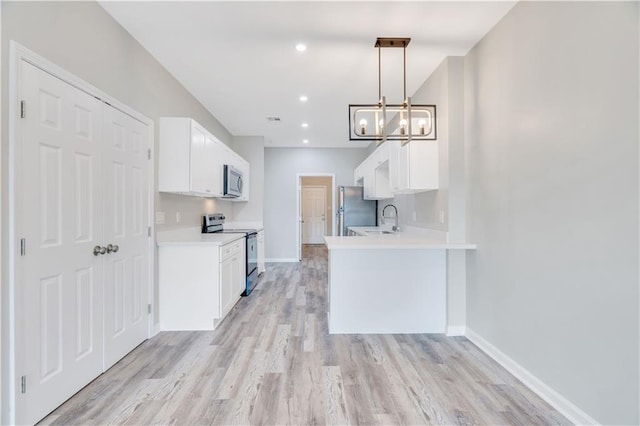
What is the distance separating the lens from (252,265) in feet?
15.1

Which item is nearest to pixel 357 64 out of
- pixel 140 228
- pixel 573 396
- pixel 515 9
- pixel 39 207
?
pixel 515 9

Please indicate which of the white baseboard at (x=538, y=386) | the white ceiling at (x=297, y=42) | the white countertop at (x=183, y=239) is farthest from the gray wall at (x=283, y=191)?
the white baseboard at (x=538, y=386)

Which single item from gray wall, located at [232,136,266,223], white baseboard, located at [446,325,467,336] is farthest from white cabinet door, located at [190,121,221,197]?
white baseboard, located at [446,325,467,336]

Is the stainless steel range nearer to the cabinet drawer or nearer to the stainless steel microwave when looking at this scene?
the cabinet drawer

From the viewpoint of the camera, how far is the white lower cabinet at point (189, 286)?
3.02m

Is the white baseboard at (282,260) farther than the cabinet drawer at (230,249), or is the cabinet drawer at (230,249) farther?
the white baseboard at (282,260)

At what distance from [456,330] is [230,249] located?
256 centimetres

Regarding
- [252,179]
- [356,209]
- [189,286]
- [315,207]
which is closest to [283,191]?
[252,179]

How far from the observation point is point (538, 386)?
198cm

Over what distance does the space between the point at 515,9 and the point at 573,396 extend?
2593mm

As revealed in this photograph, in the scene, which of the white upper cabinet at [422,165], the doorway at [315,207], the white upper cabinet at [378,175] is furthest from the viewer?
the doorway at [315,207]

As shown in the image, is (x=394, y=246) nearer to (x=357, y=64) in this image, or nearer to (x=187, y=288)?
(x=357, y=64)

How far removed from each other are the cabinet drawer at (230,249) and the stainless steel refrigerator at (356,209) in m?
2.69

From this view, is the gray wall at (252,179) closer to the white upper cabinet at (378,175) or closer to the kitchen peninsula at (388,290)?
the white upper cabinet at (378,175)
